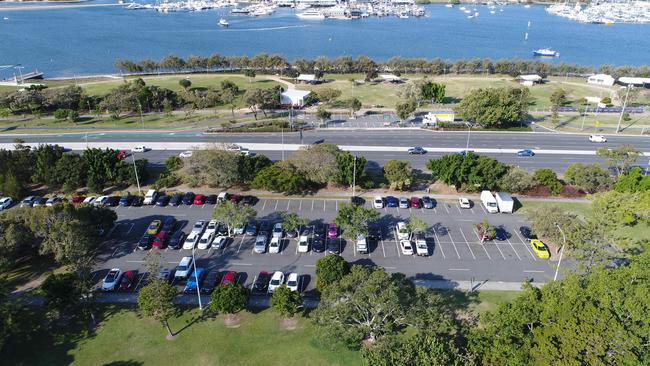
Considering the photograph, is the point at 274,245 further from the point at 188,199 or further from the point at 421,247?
the point at 188,199

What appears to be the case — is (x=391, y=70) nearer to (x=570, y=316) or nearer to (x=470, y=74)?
(x=470, y=74)

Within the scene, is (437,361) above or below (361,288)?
below

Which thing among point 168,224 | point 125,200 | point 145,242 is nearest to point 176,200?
point 168,224

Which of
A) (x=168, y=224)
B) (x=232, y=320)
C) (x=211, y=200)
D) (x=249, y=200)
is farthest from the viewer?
(x=249, y=200)

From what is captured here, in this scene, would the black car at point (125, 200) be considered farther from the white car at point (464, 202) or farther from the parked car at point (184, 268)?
the white car at point (464, 202)

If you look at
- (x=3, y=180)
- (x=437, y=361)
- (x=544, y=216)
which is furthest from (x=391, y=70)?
(x=437, y=361)

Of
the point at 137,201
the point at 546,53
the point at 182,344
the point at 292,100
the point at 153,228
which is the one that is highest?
the point at 546,53

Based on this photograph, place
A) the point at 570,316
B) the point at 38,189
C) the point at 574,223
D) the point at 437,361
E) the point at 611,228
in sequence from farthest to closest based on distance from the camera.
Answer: the point at 38,189 → the point at 574,223 → the point at 611,228 → the point at 570,316 → the point at 437,361

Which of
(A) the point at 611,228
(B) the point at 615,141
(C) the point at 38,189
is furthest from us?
(B) the point at 615,141
